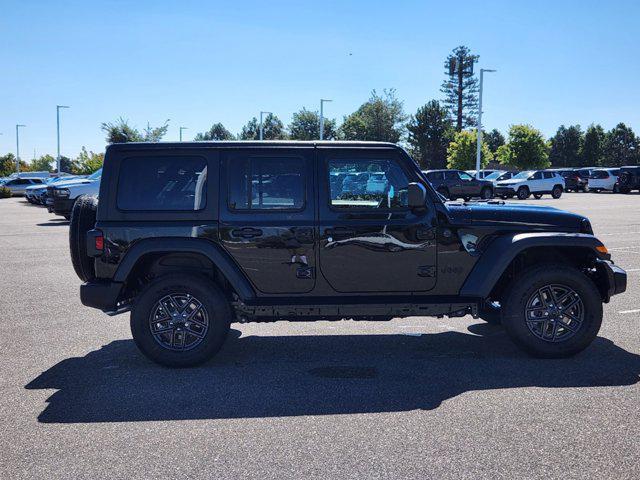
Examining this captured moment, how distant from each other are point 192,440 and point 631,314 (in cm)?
565

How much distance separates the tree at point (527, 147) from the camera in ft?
212

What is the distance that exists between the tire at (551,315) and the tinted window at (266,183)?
2.12 meters

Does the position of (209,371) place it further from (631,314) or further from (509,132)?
(509,132)

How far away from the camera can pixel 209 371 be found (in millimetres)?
5559

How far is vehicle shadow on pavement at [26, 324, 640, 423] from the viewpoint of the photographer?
466cm

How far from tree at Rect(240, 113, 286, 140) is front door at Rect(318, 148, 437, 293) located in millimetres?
93132

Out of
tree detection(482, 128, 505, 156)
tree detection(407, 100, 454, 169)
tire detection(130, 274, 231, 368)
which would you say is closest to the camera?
tire detection(130, 274, 231, 368)

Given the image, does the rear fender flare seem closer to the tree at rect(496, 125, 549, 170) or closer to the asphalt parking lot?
the asphalt parking lot

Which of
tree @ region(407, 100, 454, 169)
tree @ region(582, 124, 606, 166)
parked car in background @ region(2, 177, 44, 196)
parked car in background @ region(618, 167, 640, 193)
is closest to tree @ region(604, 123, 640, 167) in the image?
tree @ region(582, 124, 606, 166)

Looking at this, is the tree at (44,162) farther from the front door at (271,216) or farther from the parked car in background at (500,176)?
the front door at (271,216)

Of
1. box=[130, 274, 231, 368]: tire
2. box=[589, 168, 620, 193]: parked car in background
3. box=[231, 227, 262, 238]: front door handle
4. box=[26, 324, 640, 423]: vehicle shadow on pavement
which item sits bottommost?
box=[26, 324, 640, 423]: vehicle shadow on pavement

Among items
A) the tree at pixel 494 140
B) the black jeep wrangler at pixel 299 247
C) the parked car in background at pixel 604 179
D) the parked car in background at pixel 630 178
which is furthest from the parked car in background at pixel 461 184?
the tree at pixel 494 140

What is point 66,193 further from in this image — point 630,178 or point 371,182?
point 630,178

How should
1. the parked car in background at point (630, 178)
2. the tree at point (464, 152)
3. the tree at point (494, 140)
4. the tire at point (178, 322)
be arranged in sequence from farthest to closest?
the tree at point (494, 140) < the tree at point (464, 152) < the parked car in background at point (630, 178) < the tire at point (178, 322)
